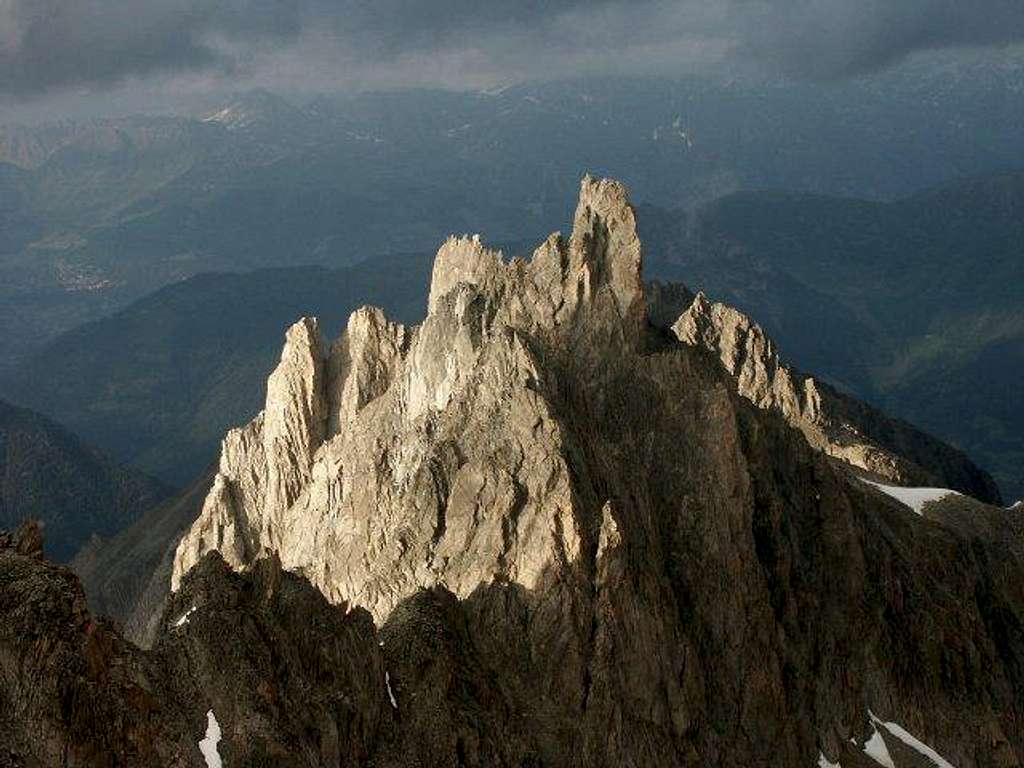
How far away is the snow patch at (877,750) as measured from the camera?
213 ft

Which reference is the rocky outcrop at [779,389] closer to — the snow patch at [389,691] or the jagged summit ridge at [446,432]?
the jagged summit ridge at [446,432]

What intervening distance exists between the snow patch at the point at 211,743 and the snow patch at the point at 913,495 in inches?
3038

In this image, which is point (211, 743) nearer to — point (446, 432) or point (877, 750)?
point (446, 432)

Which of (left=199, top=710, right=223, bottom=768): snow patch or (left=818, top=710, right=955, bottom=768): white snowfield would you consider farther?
(left=818, top=710, right=955, bottom=768): white snowfield

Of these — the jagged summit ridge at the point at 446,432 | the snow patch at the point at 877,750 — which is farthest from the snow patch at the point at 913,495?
the snow patch at the point at 877,750

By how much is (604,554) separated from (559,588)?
2.57 m

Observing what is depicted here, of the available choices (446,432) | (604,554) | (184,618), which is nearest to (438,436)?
(446,432)

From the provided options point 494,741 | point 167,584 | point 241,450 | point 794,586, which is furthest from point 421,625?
point 167,584

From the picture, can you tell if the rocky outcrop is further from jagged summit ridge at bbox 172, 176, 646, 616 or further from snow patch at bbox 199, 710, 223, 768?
snow patch at bbox 199, 710, 223, 768

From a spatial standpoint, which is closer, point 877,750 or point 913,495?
point 877,750

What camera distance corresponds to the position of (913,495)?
10681cm

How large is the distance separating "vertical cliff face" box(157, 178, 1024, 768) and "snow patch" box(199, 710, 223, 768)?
15.5ft

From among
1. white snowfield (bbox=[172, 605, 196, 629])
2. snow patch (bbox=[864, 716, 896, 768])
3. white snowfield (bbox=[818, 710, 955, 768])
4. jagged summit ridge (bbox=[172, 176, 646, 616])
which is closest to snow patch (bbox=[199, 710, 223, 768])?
white snowfield (bbox=[172, 605, 196, 629])

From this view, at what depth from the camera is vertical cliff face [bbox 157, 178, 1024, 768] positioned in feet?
162
